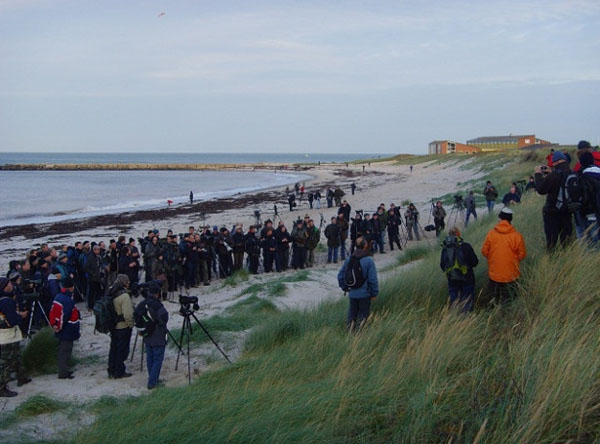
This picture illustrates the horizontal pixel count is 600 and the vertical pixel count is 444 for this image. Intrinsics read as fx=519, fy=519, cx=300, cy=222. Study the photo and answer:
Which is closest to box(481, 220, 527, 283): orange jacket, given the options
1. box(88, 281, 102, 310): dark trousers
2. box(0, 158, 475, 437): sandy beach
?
box(0, 158, 475, 437): sandy beach

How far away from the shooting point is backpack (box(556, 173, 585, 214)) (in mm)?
6895

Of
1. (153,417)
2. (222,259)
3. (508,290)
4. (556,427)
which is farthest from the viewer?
(222,259)

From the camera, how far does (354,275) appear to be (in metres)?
7.12

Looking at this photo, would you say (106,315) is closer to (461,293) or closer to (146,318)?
(146,318)

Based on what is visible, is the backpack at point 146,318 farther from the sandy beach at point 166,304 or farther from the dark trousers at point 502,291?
the dark trousers at point 502,291

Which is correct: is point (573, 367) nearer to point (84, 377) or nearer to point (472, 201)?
point (84, 377)

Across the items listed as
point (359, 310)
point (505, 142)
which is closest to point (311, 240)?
point (359, 310)

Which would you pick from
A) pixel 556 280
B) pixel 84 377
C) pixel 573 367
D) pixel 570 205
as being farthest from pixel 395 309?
pixel 84 377

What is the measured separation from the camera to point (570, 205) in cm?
695

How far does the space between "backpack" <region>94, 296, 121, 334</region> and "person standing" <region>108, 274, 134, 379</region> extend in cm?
4

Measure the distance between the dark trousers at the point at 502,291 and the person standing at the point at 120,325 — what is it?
16.7 feet

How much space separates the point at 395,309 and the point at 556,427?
374 centimetres

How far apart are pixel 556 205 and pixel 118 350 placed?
6573mm

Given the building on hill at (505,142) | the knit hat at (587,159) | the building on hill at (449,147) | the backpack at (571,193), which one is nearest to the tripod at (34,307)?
the backpack at (571,193)
